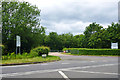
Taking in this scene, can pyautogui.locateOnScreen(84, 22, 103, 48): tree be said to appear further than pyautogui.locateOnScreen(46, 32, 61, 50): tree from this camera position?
No

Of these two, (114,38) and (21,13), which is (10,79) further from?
(114,38)

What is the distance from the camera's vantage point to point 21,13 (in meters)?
30.2

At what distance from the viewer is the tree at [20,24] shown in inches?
1103

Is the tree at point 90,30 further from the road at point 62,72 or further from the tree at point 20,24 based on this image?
the road at point 62,72

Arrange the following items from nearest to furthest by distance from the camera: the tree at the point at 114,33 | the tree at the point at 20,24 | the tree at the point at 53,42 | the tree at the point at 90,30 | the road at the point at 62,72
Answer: the road at the point at 62,72, the tree at the point at 20,24, the tree at the point at 114,33, the tree at the point at 90,30, the tree at the point at 53,42

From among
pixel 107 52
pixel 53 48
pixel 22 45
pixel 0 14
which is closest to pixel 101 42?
pixel 107 52

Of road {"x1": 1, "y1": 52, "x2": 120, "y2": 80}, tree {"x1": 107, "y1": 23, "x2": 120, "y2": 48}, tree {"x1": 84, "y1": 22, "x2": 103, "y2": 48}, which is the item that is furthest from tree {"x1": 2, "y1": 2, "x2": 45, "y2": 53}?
tree {"x1": 84, "y1": 22, "x2": 103, "y2": 48}

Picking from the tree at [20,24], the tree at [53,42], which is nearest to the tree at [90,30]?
the tree at [53,42]

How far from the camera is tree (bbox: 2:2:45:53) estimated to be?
91.9ft

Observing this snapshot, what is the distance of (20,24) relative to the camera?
28.7 metres

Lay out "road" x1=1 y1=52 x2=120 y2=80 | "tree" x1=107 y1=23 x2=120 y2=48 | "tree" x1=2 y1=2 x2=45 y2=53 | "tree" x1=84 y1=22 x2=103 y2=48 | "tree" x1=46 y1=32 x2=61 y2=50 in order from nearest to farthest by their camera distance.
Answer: "road" x1=1 y1=52 x2=120 y2=80, "tree" x1=2 y1=2 x2=45 y2=53, "tree" x1=107 y1=23 x2=120 y2=48, "tree" x1=84 y1=22 x2=103 y2=48, "tree" x1=46 y1=32 x2=61 y2=50

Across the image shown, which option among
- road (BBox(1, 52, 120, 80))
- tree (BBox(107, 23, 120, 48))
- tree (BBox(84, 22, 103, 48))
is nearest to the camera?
road (BBox(1, 52, 120, 80))

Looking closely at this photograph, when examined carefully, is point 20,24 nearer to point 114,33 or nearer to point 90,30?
point 114,33

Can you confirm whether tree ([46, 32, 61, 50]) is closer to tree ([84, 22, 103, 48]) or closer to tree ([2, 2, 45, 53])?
tree ([84, 22, 103, 48])
